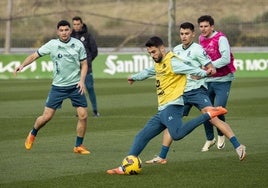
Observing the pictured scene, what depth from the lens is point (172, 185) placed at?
1099cm

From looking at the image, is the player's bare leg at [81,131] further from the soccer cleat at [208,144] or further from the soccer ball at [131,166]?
the soccer ball at [131,166]

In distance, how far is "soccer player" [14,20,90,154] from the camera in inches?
577

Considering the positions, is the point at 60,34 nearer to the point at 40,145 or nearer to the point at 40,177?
the point at 40,145

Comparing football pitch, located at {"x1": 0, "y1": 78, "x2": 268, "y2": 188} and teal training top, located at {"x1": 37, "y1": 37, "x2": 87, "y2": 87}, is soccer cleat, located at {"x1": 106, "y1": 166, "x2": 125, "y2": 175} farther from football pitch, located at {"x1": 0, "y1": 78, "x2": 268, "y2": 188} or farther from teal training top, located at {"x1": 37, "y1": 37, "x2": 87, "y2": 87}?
teal training top, located at {"x1": 37, "y1": 37, "x2": 87, "y2": 87}

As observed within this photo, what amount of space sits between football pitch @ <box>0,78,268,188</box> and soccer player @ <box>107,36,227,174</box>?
0.48 metres

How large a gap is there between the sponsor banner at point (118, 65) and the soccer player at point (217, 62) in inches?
827

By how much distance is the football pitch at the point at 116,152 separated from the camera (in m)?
11.4

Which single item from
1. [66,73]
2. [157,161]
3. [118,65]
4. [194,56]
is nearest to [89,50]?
[66,73]

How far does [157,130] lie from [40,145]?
383 cm

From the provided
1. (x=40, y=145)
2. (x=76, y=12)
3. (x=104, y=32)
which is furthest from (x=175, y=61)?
(x=104, y=32)

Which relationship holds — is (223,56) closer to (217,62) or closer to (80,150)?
(217,62)

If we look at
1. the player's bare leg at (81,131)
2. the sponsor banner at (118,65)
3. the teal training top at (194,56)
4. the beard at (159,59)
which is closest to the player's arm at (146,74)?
the beard at (159,59)

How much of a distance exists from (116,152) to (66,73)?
1505mm

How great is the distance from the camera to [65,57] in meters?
14.7
